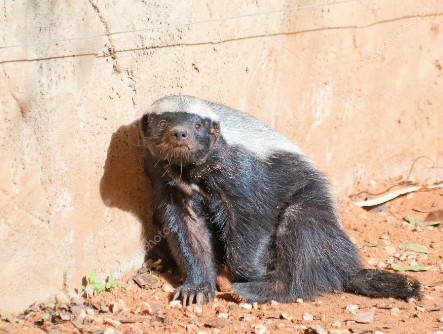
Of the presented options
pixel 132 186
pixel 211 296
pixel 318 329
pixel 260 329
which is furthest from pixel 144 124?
pixel 318 329

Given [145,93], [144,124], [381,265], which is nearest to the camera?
[144,124]

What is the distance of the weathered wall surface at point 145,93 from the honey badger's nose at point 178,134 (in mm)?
685

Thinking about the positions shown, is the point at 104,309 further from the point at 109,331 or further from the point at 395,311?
the point at 395,311

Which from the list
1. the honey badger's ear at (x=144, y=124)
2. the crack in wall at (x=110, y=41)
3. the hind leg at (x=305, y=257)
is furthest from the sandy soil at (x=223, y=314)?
the crack in wall at (x=110, y=41)

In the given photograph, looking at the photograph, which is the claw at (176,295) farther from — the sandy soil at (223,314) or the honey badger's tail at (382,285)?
the honey badger's tail at (382,285)

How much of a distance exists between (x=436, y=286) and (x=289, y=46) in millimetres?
2661

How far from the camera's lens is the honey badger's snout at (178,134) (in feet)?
18.5

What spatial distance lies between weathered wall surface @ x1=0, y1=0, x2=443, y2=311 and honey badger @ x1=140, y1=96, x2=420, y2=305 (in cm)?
41

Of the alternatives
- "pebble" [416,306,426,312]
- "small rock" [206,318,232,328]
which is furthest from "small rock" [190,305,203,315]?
"pebble" [416,306,426,312]

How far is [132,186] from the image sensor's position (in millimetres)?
6438

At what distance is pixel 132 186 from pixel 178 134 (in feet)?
3.25

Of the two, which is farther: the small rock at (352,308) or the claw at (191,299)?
the claw at (191,299)

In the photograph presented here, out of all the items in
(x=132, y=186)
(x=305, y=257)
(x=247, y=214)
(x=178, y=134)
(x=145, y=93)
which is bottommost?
(x=305, y=257)

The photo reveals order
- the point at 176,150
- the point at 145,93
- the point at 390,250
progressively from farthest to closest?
the point at 390,250 → the point at 145,93 → the point at 176,150
